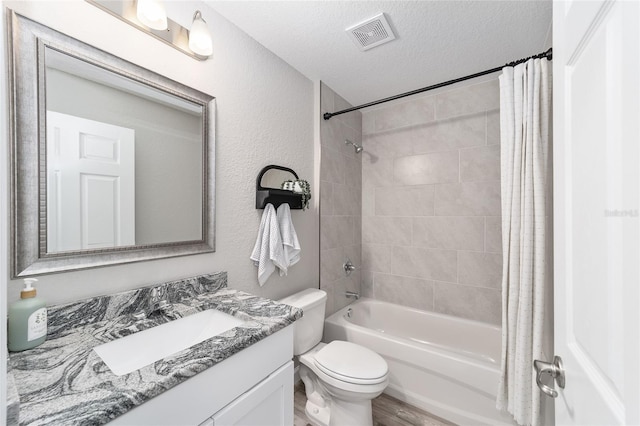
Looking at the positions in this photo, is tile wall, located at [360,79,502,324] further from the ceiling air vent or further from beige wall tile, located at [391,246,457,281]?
the ceiling air vent

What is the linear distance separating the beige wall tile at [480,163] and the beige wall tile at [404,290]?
39.2 inches

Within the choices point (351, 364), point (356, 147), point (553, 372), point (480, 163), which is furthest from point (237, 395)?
point (480, 163)

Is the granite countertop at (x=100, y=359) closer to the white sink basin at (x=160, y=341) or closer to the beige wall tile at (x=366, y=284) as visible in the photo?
the white sink basin at (x=160, y=341)

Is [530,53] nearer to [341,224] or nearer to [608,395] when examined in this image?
[341,224]

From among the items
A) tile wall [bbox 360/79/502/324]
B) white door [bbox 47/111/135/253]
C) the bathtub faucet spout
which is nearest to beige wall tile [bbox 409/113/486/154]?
tile wall [bbox 360/79/502/324]

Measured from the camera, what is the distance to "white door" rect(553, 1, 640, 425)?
14.6 inches

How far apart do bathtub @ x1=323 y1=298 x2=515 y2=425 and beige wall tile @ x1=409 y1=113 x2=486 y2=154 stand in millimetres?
1469

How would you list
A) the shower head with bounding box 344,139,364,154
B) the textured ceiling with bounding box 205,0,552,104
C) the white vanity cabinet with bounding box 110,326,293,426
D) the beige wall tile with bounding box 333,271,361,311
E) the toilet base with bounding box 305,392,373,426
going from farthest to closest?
the shower head with bounding box 344,139,364,154, the beige wall tile with bounding box 333,271,361,311, the toilet base with bounding box 305,392,373,426, the textured ceiling with bounding box 205,0,552,104, the white vanity cabinet with bounding box 110,326,293,426

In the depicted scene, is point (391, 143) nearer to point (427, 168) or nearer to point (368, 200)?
point (427, 168)

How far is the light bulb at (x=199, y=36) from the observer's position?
4.06 ft

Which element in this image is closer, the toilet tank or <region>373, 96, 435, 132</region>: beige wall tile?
the toilet tank

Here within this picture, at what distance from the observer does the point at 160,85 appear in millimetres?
1199

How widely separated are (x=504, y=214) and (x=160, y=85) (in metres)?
1.83

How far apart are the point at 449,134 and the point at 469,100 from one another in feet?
1.00
